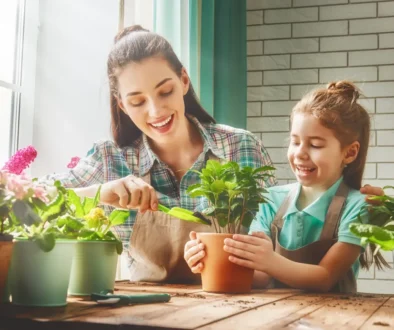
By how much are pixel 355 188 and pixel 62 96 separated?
1.04m

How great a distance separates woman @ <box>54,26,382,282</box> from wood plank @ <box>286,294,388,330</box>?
2.14 feet

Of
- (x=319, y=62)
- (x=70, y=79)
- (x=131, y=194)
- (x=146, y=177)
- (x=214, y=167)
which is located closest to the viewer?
(x=214, y=167)

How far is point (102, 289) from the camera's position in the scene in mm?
1137

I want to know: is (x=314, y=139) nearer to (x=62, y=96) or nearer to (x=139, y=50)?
(x=139, y=50)

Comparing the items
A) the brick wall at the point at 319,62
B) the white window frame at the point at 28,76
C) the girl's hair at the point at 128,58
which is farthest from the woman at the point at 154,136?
the brick wall at the point at 319,62

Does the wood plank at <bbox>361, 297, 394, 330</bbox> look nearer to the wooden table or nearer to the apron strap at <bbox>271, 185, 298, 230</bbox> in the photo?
the wooden table

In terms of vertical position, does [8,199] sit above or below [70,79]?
below

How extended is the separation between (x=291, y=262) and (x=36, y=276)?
596 mm

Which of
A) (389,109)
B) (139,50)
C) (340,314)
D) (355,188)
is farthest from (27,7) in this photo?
(389,109)

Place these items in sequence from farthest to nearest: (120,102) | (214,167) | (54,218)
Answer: (120,102)
(214,167)
(54,218)

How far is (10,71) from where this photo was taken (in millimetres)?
1921

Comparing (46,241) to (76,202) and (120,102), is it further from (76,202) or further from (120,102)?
(120,102)

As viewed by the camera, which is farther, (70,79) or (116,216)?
(70,79)

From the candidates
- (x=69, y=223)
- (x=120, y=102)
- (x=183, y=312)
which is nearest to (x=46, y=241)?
(x=69, y=223)
